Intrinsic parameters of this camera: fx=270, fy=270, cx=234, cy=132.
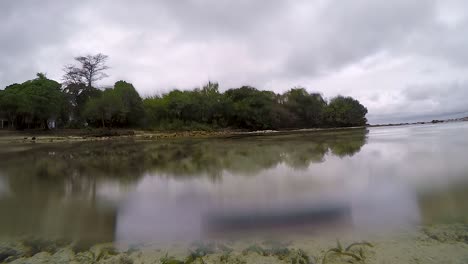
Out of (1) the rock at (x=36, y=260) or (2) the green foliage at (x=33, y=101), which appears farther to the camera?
(2) the green foliage at (x=33, y=101)

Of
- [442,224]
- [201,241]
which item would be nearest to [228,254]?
[201,241]

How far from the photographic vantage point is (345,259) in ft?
11.1

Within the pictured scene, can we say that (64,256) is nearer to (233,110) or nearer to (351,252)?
(351,252)

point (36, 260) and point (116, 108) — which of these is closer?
point (36, 260)

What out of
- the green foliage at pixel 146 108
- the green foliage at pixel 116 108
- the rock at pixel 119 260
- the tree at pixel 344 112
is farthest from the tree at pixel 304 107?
the rock at pixel 119 260

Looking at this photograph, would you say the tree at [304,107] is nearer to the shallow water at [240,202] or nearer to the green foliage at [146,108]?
the green foliage at [146,108]

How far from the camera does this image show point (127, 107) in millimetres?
43875

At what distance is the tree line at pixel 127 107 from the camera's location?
3850 cm

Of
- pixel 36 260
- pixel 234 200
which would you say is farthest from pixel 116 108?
pixel 36 260

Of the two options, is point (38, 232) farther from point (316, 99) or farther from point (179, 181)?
point (316, 99)

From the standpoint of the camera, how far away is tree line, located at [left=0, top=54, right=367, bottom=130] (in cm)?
3850

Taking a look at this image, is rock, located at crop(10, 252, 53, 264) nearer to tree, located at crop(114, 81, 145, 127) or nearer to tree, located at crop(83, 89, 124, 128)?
tree, located at crop(83, 89, 124, 128)

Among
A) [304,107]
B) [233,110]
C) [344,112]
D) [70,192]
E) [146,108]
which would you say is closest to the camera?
[70,192]

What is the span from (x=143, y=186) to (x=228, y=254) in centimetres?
494
